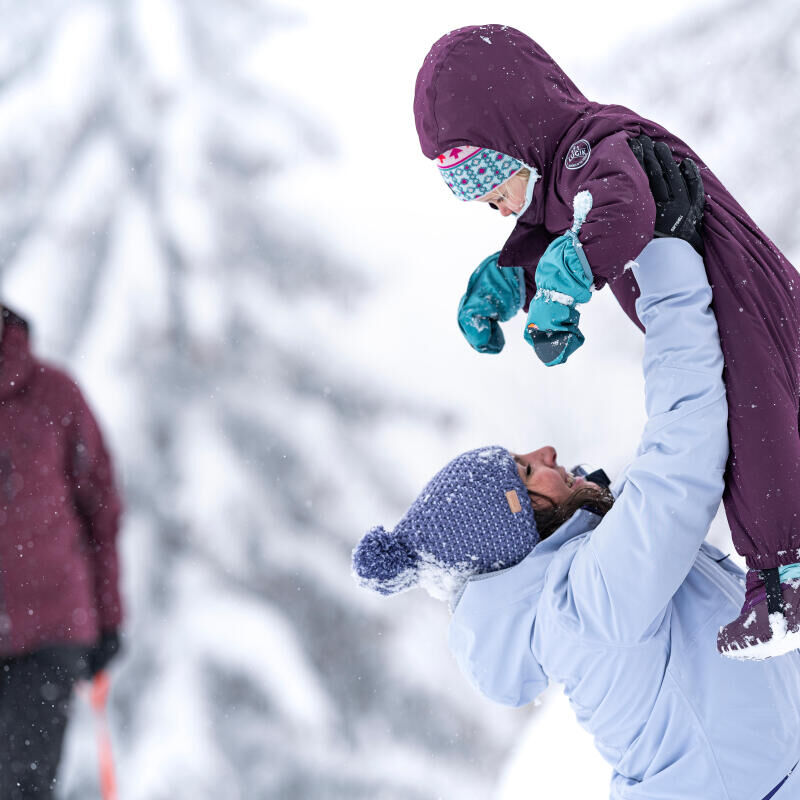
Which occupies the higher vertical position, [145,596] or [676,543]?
[676,543]

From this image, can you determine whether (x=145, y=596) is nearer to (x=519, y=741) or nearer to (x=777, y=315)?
(x=519, y=741)

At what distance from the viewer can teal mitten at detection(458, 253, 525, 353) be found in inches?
40.6

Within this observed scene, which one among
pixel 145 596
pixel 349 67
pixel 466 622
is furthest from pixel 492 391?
pixel 466 622

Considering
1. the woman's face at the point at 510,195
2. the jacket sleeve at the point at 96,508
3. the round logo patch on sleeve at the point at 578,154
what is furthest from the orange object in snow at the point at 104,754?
the round logo patch on sleeve at the point at 578,154

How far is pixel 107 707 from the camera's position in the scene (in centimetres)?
255

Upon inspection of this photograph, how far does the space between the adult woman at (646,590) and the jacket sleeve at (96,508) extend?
2.72ft

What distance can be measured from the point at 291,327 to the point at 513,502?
6.33 ft

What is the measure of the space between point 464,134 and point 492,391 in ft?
5.72

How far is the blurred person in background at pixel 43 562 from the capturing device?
1.39 meters

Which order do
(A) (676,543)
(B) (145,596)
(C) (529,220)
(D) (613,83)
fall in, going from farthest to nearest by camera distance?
(B) (145,596) < (D) (613,83) < (C) (529,220) < (A) (676,543)

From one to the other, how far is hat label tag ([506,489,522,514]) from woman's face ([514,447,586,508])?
0.04 meters

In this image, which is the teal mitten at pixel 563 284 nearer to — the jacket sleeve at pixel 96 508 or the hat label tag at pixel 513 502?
the hat label tag at pixel 513 502

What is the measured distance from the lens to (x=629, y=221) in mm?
695

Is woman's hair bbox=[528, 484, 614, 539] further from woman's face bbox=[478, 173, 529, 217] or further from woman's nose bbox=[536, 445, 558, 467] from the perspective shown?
woman's face bbox=[478, 173, 529, 217]
